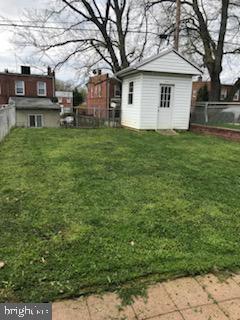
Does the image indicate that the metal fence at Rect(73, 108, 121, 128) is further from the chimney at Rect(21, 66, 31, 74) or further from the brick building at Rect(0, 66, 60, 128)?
the chimney at Rect(21, 66, 31, 74)

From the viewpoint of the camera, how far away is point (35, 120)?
23812mm

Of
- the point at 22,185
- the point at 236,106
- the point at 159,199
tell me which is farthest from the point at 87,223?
the point at 236,106

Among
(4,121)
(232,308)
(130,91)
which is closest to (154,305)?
(232,308)

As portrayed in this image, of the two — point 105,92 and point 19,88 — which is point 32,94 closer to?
point 19,88

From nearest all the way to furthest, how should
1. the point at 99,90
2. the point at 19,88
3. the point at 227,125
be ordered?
the point at 227,125 → the point at 19,88 → the point at 99,90

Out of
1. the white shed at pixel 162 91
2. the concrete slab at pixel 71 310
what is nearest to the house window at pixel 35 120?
the white shed at pixel 162 91

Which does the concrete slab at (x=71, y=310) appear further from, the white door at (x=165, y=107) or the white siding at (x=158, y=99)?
the white door at (x=165, y=107)

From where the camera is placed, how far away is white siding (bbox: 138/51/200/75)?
11.5 metres

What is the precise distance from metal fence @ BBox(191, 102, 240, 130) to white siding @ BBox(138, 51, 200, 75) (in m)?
1.66

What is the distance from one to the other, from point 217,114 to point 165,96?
2.33 meters

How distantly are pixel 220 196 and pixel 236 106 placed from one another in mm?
7793

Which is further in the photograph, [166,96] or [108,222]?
[166,96]

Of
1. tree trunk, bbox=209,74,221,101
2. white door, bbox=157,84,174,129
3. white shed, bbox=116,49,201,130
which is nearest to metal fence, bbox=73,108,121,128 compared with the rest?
white shed, bbox=116,49,201,130

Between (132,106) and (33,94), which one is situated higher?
(33,94)
